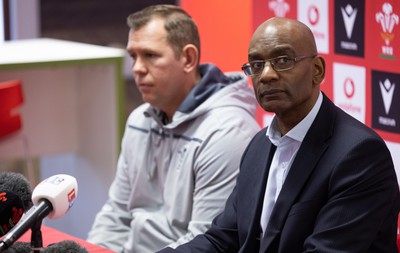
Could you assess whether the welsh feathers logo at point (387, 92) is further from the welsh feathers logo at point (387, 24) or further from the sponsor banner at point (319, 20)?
the sponsor banner at point (319, 20)

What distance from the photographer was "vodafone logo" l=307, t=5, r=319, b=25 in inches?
151

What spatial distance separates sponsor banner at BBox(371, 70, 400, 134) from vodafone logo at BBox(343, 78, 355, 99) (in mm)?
134

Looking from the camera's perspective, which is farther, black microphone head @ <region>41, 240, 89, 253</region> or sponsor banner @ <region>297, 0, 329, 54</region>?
sponsor banner @ <region>297, 0, 329, 54</region>

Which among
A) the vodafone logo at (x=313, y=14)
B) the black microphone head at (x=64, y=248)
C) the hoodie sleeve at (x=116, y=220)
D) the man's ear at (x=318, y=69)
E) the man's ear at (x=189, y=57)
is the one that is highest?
the vodafone logo at (x=313, y=14)

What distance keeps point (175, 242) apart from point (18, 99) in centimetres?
237

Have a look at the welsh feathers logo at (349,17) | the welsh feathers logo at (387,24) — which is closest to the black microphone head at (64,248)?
the welsh feathers logo at (387,24)

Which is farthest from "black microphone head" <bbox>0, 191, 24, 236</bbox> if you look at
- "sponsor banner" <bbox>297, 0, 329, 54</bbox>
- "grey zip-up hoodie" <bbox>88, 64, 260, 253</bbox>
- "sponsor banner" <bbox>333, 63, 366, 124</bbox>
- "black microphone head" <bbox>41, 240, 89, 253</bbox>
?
"sponsor banner" <bbox>297, 0, 329, 54</bbox>

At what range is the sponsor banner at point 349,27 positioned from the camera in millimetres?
3527

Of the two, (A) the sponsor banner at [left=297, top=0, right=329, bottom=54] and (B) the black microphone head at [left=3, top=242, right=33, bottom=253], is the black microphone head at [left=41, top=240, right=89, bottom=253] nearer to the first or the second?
(B) the black microphone head at [left=3, top=242, right=33, bottom=253]

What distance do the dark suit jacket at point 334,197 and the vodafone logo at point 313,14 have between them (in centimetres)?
123

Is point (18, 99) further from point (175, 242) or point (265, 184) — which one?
point (265, 184)

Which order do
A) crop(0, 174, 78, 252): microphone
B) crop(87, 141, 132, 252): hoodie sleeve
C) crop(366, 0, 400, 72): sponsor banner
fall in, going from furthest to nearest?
crop(87, 141, 132, 252): hoodie sleeve < crop(366, 0, 400, 72): sponsor banner < crop(0, 174, 78, 252): microphone

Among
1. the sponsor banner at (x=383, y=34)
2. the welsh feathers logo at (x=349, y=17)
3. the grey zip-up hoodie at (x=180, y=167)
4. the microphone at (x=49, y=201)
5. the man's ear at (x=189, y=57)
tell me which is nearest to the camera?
the microphone at (x=49, y=201)

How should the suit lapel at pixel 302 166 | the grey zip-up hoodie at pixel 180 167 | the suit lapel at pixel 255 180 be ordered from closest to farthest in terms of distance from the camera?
the suit lapel at pixel 302 166, the suit lapel at pixel 255 180, the grey zip-up hoodie at pixel 180 167
